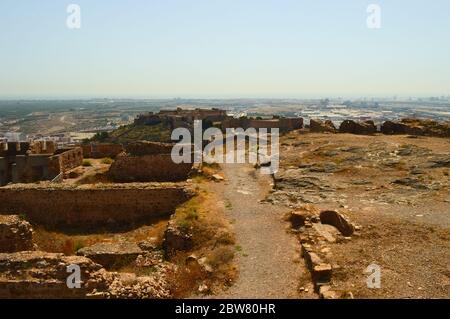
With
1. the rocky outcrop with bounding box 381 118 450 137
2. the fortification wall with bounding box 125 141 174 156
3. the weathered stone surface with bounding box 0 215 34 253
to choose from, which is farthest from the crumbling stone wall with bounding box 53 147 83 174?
the rocky outcrop with bounding box 381 118 450 137

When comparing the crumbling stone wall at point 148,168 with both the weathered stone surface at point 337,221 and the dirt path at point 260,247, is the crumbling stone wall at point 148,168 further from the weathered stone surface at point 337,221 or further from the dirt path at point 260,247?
the weathered stone surface at point 337,221

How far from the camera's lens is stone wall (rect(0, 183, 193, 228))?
15.0 meters

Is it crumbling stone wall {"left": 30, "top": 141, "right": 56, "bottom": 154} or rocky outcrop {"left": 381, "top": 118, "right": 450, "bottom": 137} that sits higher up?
rocky outcrop {"left": 381, "top": 118, "right": 450, "bottom": 137}

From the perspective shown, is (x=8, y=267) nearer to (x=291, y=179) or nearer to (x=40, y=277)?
(x=40, y=277)

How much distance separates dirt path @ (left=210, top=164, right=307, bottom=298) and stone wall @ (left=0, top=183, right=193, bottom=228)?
2.03 m

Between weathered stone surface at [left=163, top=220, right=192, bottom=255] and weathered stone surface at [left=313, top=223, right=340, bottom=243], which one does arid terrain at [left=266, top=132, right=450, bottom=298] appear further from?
weathered stone surface at [left=163, top=220, right=192, bottom=255]

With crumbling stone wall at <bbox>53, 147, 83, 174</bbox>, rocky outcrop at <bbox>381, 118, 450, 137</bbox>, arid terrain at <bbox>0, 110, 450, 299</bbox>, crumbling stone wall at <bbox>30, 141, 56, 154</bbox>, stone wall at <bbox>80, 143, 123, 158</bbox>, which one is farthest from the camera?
stone wall at <bbox>80, 143, 123, 158</bbox>

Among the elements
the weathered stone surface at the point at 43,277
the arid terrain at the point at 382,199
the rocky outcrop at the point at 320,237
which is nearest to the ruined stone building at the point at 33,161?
the arid terrain at the point at 382,199

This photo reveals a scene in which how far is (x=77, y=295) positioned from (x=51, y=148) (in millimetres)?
14509

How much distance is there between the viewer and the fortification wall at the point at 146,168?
738 inches

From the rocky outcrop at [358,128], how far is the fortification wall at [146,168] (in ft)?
34.3

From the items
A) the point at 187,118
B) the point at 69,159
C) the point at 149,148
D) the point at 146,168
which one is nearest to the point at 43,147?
the point at 69,159

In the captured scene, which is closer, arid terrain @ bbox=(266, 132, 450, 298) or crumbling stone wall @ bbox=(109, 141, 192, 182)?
arid terrain @ bbox=(266, 132, 450, 298)
